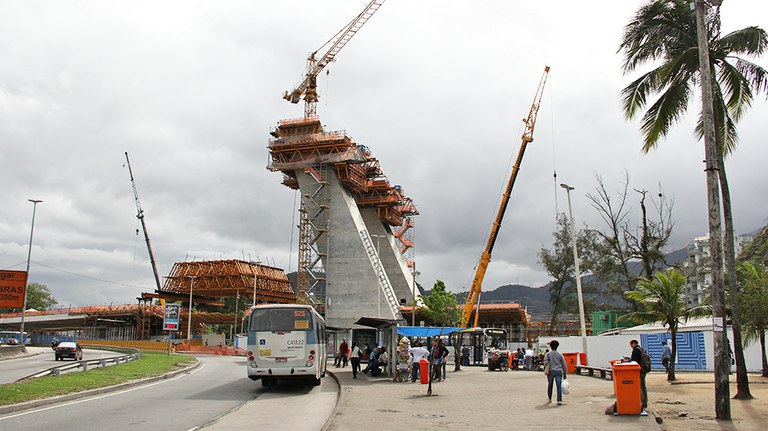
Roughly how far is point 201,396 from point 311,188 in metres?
59.5

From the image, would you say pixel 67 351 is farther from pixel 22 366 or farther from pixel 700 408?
pixel 700 408

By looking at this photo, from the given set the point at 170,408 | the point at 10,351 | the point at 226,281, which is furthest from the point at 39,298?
the point at 170,408

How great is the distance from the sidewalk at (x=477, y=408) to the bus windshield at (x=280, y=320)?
8.56 feet

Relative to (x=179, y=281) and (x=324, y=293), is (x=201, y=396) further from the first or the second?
(x=179, y=281)

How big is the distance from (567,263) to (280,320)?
166 feet

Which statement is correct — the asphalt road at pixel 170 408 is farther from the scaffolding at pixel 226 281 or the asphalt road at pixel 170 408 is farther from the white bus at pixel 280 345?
the scaffolding at pixel 226 281

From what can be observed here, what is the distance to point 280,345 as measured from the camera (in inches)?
802

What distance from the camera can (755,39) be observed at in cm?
1755

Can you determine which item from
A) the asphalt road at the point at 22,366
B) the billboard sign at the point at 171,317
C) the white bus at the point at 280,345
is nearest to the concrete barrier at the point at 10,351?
the asphalt road at the point at 22,366

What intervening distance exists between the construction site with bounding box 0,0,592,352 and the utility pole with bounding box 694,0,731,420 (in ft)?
152

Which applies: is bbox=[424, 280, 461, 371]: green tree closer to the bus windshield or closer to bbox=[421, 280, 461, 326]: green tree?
bbox=[421, 280, 461, 326]: green tree

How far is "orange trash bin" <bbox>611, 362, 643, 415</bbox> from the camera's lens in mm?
12867

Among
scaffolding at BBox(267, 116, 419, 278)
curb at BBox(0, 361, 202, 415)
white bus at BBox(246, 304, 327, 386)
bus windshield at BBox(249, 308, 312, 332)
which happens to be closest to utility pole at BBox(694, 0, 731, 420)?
white bus at BBox(246, 304, 327, 386)

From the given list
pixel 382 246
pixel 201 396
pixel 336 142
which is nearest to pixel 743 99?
pixel 201 396
